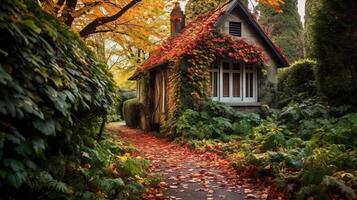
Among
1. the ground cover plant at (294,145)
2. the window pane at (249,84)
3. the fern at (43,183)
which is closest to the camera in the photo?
the fern at (43,183)

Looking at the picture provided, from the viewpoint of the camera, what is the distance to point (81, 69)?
4969 millimetres

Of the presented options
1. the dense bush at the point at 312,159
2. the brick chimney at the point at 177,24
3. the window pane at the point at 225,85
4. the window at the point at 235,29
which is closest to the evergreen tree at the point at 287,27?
the brick chimney at the point at 177,24

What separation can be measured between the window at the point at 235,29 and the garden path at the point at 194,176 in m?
6.94

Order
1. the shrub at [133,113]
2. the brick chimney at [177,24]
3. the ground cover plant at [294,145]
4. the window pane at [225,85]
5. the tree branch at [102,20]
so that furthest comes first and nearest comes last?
1. the shrub at [133,113]
2. the brick chimney at [177,24]
3. the window pane at [225,85]
4. the tree branch at [102,20]
5. the ground cover plant at [294,145]

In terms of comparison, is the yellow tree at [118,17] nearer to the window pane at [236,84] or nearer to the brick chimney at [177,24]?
the window pane at [236,84]

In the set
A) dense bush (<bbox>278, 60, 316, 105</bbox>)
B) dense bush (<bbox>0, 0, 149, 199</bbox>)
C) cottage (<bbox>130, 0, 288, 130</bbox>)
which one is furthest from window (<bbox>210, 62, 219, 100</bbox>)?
dense bush (<bbox>0, 0, 149, 199</bbox>)

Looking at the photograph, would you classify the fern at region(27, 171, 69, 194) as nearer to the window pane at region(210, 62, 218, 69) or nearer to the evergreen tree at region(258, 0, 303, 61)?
the window pane at region(210, 62, 218, 69)

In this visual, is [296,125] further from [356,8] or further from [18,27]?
[18,27]

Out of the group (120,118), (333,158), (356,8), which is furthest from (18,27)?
(120,118)

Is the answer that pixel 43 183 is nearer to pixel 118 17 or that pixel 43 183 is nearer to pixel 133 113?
pixel 118 17

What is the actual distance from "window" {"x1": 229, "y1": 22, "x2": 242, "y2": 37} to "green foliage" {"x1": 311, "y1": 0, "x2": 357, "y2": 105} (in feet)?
14.0

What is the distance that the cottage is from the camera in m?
15.2

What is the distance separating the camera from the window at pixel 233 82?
16.2 meters

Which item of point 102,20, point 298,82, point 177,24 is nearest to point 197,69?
point 177,24
